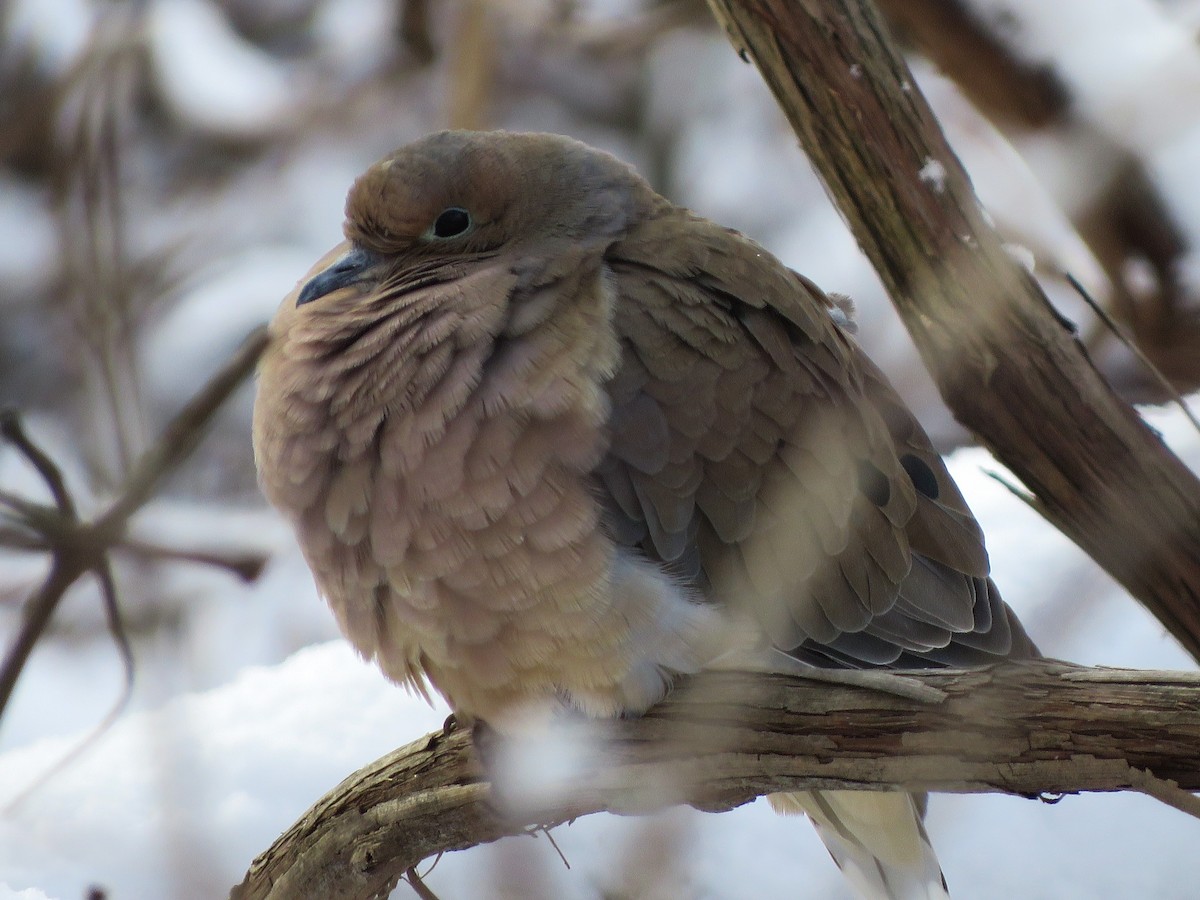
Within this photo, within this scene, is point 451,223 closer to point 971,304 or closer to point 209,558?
point 971,304

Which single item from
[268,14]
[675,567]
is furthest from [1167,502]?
[268,14]

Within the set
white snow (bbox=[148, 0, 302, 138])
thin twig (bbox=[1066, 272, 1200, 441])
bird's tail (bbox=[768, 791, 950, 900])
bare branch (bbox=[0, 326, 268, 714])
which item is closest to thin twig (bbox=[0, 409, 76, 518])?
bare branch (bbox=[0, 326, 268, 714])

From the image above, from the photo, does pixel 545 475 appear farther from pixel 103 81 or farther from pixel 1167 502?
pixel 1167 502

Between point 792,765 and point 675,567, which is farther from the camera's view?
point 675,567

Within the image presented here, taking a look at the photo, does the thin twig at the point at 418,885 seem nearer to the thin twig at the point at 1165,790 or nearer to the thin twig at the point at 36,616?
the thin twig at the point at 1165,790

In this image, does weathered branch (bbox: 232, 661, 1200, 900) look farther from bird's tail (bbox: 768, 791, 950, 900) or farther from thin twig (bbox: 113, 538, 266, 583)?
thin twig (bbox: 113, 538, 266, 583)
